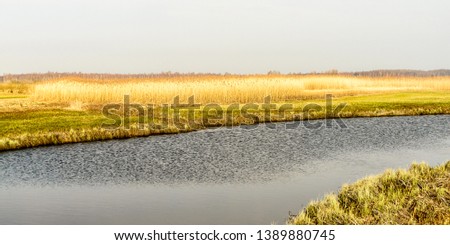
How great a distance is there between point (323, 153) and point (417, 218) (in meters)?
8.73

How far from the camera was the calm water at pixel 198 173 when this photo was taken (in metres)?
10.3

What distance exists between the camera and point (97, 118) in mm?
25047

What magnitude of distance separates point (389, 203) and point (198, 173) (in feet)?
20.9

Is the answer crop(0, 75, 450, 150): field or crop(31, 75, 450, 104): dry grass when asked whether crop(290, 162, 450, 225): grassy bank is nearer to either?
crop(0, 75, 450, 150): field

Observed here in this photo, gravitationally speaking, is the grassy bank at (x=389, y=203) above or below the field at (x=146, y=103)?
below

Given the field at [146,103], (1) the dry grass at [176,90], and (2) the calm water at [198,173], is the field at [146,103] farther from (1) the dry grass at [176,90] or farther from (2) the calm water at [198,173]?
(2) the calm water at [198,173]

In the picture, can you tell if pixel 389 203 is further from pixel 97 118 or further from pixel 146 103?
pixel 146 103

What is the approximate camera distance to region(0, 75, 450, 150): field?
21109 mm

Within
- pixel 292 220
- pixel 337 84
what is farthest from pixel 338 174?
pixel 337 84

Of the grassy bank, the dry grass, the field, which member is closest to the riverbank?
the field

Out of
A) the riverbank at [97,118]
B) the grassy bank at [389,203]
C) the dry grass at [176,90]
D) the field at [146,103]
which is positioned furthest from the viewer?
the dry grass at [176,90]

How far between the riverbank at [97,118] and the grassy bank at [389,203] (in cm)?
1313

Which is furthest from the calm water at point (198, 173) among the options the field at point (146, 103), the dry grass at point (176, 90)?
the dry grass at point (176, 90)
